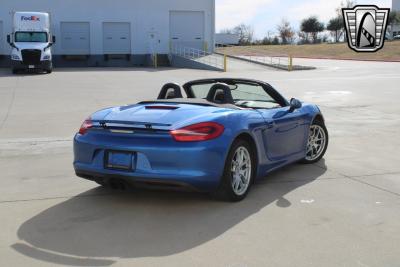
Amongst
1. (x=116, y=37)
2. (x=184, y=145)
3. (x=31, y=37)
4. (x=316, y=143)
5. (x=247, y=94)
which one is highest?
(x=116, y=37)

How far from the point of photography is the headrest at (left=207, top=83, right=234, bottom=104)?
19.8ft

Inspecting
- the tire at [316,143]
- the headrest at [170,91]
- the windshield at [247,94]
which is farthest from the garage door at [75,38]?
the headrest at [170,91]

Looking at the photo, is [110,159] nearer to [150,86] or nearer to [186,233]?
[186,233]

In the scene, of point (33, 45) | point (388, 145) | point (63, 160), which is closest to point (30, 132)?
point (63, 160)

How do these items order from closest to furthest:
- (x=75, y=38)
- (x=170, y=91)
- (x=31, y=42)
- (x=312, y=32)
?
(x=170, y=91) → (x=31, y=42) → (x=75, y=38) → (x=312, y=32)

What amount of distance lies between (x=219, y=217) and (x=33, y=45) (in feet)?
95.9

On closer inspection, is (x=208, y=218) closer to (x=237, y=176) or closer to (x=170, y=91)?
(x=237, y=176)

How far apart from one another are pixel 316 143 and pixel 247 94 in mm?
1237

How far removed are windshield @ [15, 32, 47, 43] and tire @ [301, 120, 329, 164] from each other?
28.1 m

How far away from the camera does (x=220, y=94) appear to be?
20.0ft

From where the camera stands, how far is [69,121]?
1233cm

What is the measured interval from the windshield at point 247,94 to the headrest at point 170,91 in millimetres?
371

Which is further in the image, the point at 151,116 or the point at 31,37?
the point at 31,37

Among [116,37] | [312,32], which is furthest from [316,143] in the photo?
[312,32]
